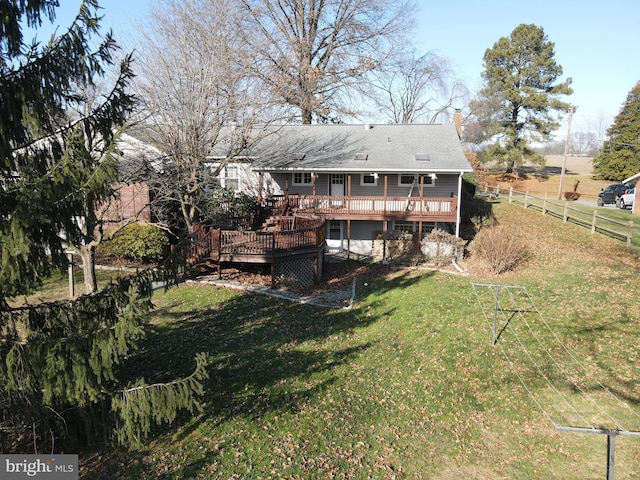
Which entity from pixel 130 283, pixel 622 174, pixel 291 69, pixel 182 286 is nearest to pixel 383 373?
pixel 130 283

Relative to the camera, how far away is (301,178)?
23.7 m

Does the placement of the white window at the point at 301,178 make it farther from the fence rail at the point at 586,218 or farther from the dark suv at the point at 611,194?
the dark suv at the point at 611,194

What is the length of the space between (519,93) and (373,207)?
113ft

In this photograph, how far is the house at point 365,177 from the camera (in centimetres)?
2088

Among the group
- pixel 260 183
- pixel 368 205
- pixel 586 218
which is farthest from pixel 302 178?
pixel 586 218

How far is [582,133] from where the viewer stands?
107 meters

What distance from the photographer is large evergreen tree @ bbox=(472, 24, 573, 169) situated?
45469 mm

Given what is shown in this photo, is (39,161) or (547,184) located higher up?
(39,161)

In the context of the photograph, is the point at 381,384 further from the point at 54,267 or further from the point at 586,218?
the point at 586,218

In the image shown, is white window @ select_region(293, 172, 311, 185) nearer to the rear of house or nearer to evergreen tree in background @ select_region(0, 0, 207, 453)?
the rear of house

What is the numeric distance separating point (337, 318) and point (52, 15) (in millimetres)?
10870

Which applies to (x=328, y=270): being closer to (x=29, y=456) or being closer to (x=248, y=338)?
(x=248, y=338)

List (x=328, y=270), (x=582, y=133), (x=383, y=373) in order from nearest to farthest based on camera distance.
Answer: (x=383, y=373) < (x=328, y=270) < (x=582, y=133)

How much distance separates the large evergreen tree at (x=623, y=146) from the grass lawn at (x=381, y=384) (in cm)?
3881
